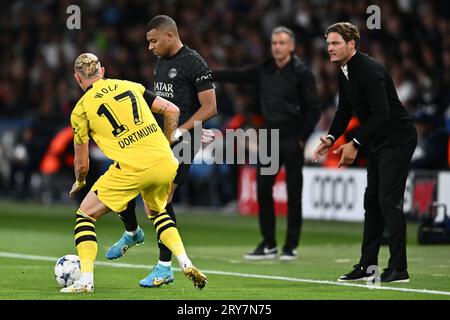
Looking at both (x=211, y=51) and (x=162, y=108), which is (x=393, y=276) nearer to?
(x=162, y=108)

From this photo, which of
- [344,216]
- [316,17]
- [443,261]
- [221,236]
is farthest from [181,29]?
[443,261]

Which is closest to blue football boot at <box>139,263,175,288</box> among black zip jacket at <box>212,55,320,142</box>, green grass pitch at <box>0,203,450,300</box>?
green grass pitch at <box>0,203,450,300</box>

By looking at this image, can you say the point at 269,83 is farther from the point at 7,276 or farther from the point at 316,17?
the point at 316,17

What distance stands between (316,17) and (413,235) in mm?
7768

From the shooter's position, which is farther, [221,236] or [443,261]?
[221,236]

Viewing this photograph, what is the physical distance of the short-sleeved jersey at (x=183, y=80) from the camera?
428 inches

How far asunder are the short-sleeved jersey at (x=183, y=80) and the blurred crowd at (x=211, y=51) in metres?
6.08

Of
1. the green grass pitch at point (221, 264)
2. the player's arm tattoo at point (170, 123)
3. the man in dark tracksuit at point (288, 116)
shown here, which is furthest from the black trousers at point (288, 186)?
the player's arm tattoo at point (170, 123)

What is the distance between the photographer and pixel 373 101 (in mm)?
10469

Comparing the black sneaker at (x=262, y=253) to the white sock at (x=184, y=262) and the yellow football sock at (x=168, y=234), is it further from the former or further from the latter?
the white sock at (x=184, y=262)

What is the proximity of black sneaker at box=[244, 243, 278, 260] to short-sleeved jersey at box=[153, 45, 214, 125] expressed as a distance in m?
2.95

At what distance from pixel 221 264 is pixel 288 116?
6.91 ft

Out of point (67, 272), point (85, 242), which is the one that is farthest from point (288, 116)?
point (85, 242)

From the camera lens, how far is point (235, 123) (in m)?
21.5
